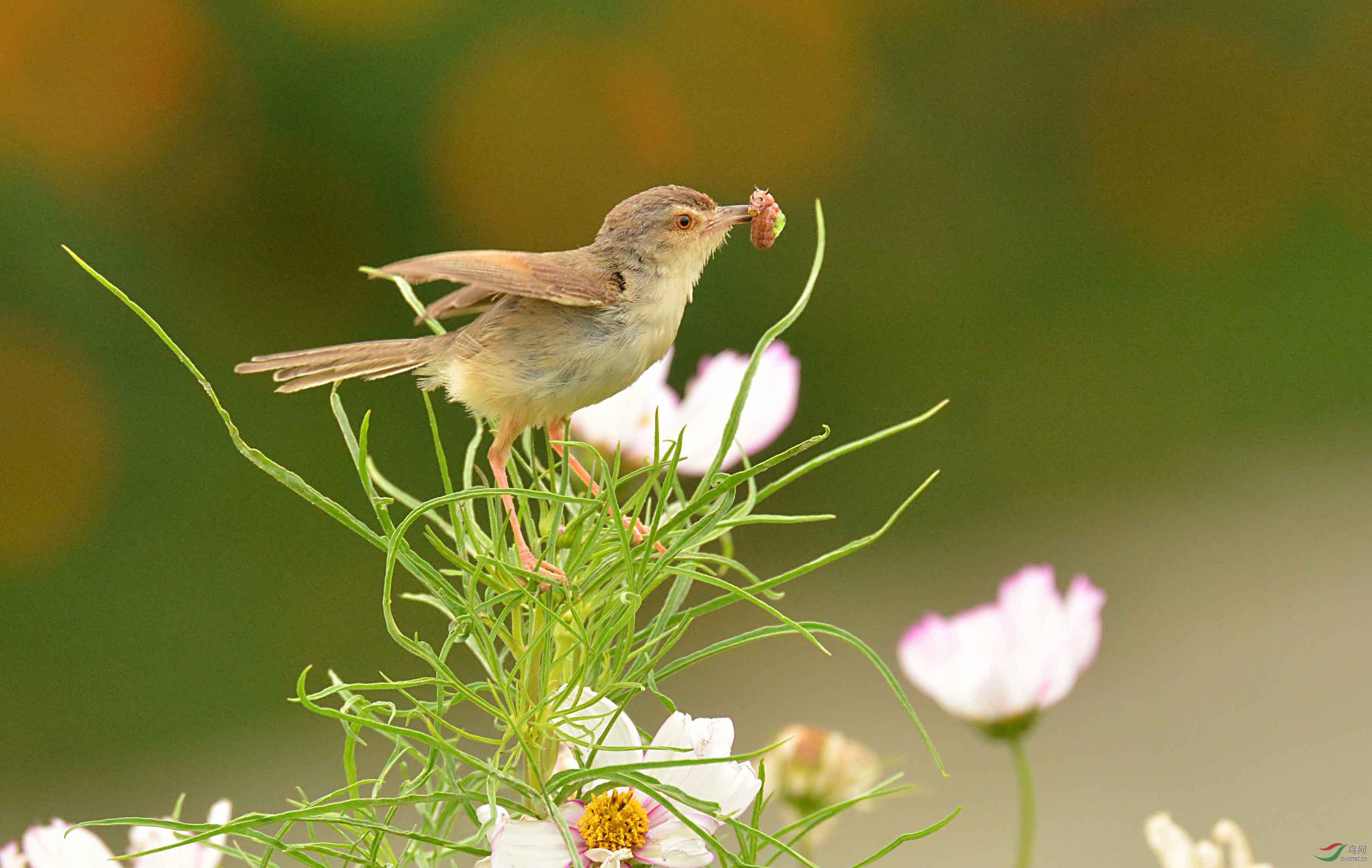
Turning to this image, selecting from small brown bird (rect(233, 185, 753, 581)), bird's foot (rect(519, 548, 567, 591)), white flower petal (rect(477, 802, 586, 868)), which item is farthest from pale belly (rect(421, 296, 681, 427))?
white flower petal (rect(477, 802, 586, 868))

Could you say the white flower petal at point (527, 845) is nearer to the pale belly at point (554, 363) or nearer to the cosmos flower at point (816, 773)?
the pale belly at point (554, 363)

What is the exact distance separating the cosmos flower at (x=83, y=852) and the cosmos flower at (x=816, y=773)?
388 millimetres

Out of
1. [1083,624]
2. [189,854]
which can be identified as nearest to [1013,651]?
[1083,624]

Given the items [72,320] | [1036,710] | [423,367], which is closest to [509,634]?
[423,367]

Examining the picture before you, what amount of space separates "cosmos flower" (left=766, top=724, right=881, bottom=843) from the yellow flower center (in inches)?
15.1

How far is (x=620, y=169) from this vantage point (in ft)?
7.36

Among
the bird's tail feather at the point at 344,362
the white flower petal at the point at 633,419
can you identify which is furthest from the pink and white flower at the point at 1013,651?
the bird's tail feather at the point at 344,362

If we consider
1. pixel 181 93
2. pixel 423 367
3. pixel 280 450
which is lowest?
pixel 423 367

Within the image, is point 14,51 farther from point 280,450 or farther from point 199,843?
point 199,843

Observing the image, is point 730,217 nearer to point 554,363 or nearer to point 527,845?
point 554,363

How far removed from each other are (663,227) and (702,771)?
0.97 ft

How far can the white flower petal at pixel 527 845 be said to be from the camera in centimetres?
38

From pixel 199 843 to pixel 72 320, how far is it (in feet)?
5.90

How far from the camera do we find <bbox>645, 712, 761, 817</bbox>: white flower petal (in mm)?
419
